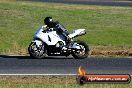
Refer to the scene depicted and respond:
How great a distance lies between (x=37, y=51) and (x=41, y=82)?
18.2 feet

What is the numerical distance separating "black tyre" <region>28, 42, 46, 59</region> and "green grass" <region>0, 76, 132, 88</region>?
4483mm

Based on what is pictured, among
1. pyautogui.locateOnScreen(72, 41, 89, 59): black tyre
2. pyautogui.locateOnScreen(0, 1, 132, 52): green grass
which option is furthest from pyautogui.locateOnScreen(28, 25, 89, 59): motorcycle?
pyautogui.locateOnScreen(0, 1, 132, 52): green grass

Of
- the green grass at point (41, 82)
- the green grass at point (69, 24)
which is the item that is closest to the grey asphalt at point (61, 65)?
the green grass at point (41, 82)

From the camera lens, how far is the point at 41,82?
45.1 ft

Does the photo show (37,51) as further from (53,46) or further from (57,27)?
(57,27)

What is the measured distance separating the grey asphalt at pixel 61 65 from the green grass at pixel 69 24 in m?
4.07

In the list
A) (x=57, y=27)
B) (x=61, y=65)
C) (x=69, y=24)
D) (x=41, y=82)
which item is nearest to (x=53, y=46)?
(x=57, y=27)

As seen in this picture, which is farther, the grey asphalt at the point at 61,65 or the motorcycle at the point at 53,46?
the motorcycle at the point at 53,46

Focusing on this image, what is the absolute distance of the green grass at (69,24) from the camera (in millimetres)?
25844

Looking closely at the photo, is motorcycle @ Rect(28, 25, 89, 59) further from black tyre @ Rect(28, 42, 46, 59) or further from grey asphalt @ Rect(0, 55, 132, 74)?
grey asphalt @ Rect(0, 55, 132, 74)

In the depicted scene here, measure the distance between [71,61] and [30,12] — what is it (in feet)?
64.0

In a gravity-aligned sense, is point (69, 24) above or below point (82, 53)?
below

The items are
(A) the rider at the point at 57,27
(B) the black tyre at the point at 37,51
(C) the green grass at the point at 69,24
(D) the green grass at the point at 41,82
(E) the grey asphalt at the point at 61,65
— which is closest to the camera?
(D) the green grass at the point at 41,82

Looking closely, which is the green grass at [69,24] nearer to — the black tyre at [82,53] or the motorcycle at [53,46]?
the motorcycle at [53,46]
